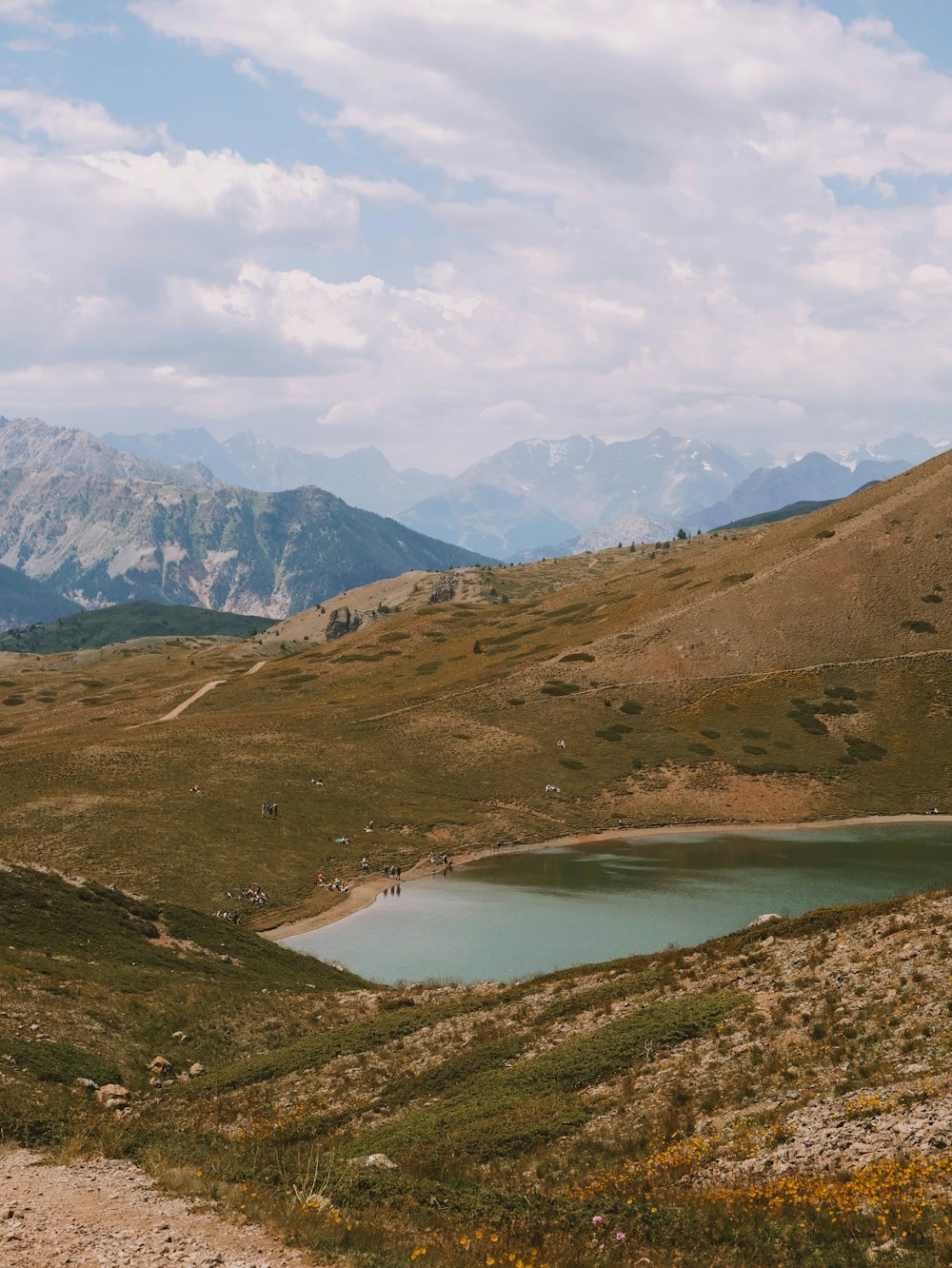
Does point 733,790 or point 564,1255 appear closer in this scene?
point 564,1255

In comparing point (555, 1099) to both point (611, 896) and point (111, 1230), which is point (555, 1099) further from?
point (611, 896)

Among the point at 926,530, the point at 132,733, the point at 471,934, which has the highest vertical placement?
the point at 926,530

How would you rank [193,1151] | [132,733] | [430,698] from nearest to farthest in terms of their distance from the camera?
[193,1151], [132,733], [430,698]

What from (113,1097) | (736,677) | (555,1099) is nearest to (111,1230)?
(555,1099)

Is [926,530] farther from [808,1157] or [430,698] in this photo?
[808,1157]

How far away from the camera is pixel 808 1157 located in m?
20.9

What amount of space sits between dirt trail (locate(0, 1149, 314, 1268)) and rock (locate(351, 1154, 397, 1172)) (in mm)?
4803

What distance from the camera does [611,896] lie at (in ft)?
301

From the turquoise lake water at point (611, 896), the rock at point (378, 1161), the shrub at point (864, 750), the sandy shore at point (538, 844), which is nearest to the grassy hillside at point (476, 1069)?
the rock at point (378, 1161)

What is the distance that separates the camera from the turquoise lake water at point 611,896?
7406 cm

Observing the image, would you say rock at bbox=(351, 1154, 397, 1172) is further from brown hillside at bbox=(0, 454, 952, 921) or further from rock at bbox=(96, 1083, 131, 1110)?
brown hillside at bbox=(0, 454, 952, 921)

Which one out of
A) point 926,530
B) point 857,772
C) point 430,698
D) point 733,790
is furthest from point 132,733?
point 926,530

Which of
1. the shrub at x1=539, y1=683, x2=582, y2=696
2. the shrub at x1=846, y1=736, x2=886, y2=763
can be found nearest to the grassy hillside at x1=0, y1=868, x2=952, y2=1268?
the shrub at x1=846, y1=736, x2=886, y2=763

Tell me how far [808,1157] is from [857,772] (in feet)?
404
